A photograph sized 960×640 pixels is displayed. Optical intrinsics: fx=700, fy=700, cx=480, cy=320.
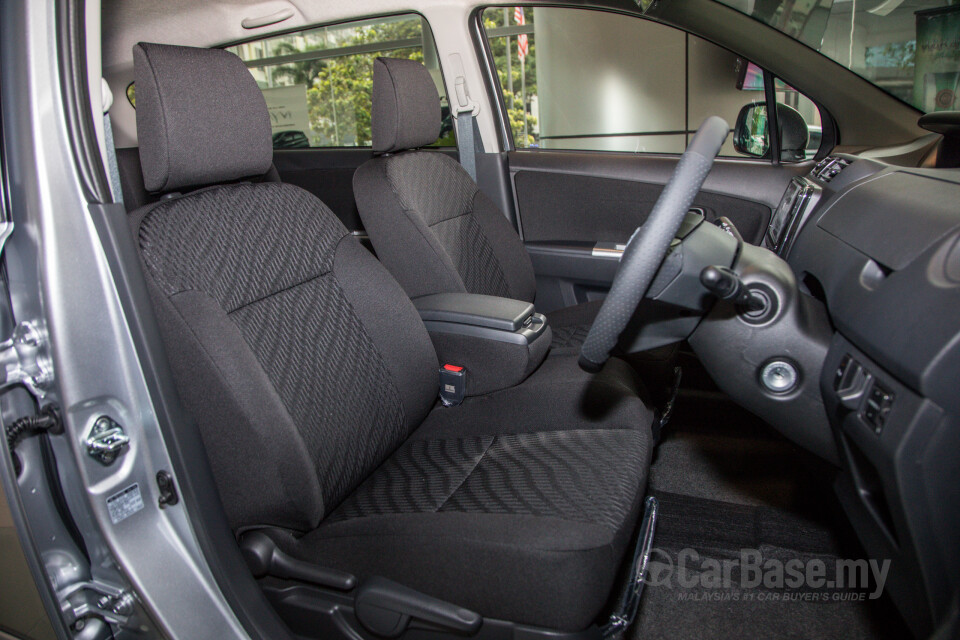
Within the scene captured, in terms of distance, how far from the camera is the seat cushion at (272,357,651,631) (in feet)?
3.40

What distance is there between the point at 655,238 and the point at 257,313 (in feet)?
2.30

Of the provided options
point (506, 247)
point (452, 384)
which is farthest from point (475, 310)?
point (506, 247)

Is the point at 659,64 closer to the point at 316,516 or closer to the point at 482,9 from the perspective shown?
the point at 482,9

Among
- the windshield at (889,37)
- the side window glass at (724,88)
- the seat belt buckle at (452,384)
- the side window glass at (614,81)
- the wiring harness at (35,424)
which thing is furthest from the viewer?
the side window glass at (614,81)

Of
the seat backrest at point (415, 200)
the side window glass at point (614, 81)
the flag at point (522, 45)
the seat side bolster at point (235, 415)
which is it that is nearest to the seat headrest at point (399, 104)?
the seat backrest at point (415, 200)

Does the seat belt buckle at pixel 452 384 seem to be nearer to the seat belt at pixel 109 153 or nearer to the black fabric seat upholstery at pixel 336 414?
the black fabric seat upholstery at pixel 336 414

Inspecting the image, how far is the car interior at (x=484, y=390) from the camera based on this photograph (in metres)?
0.99

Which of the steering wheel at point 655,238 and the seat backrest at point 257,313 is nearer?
the steering wheel at point 655,238

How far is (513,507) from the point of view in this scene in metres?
1.16

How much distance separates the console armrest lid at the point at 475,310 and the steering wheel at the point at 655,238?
0.64 metres

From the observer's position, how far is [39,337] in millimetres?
980

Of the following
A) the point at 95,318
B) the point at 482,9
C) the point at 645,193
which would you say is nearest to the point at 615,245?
the point at 645,193

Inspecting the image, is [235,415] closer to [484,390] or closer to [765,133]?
[484,390]

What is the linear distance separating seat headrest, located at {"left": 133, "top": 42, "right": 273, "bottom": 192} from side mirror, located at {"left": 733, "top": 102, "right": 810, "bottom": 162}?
1496 mm
